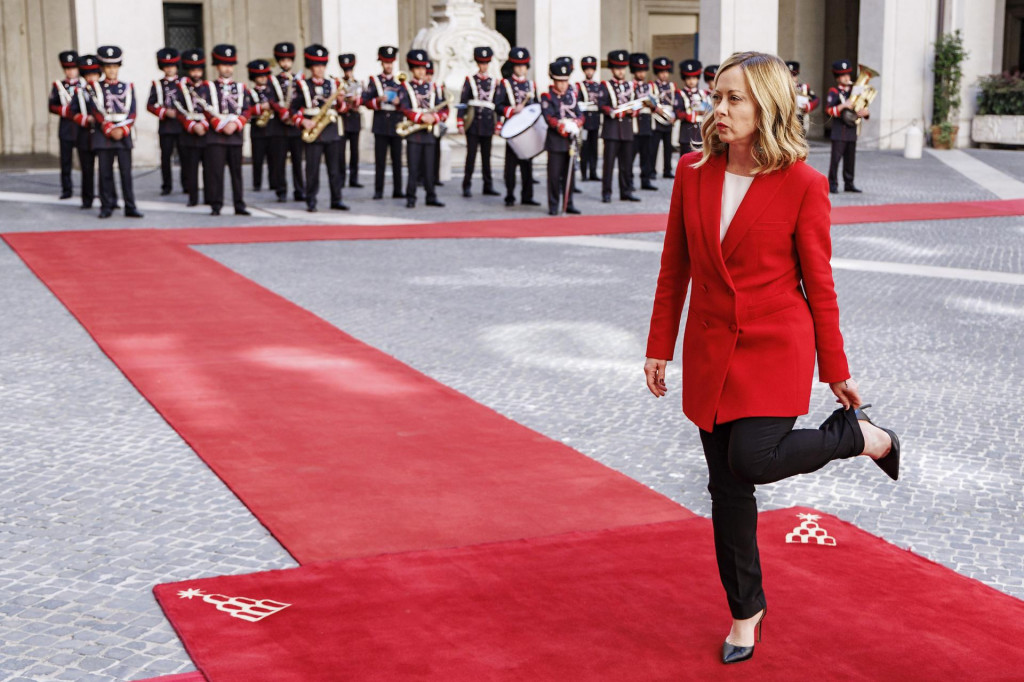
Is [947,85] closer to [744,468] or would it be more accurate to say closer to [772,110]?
[772,110]

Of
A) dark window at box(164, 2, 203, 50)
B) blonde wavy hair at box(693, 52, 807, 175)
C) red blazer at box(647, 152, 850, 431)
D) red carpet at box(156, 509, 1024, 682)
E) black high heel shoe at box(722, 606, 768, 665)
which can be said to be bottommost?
red carpet at box(156, 509, 1024, 682)

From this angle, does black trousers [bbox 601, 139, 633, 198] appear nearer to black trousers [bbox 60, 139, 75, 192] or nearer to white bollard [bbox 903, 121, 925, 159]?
black trousers [bbox 60, 139, 75, 192]

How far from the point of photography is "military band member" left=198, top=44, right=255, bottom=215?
13.6 metres

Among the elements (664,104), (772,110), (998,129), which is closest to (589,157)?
(664,104)

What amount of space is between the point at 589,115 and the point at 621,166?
2.36 metres

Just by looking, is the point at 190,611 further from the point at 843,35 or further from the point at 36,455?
the point at 843,35

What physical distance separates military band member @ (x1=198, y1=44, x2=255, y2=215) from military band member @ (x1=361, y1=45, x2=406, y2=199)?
1.70m

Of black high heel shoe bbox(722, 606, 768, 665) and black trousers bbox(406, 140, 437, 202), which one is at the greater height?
black trousers bbox(406, 140, 437, 202)

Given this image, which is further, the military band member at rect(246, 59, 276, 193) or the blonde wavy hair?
the military band member at rect(246, 59, 276, 193)

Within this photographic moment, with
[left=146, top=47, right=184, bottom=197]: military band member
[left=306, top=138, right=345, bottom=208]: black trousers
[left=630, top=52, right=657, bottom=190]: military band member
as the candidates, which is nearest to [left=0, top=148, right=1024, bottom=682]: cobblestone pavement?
[left=306, top=138, right=345, bottom=208]: black trousers

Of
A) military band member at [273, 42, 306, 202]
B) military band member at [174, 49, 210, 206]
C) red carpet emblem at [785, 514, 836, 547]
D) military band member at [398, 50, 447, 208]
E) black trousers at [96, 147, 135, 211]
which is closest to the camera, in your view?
red carpet emblem at [785, 514, 836, 547]

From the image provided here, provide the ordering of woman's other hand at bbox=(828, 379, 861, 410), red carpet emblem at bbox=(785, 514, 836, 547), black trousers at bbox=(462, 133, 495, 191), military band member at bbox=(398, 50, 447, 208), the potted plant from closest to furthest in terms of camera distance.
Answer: woman's other hand at bbox=(828, 379, 861, 410) < red carpet emblem at bbox=(785, 514, 836, 547) < military band member at bbox=(398, 50, 447, 208) < black trousers at bbox=(462, 133, 495, 191) < the potted plant

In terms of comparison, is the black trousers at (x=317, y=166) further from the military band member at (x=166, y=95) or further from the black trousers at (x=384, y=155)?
the military band member at (x=166, y=95)

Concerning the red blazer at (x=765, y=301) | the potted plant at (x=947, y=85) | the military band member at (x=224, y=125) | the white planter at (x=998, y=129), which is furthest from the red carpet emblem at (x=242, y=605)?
the white planter at (x=998, y=129)
